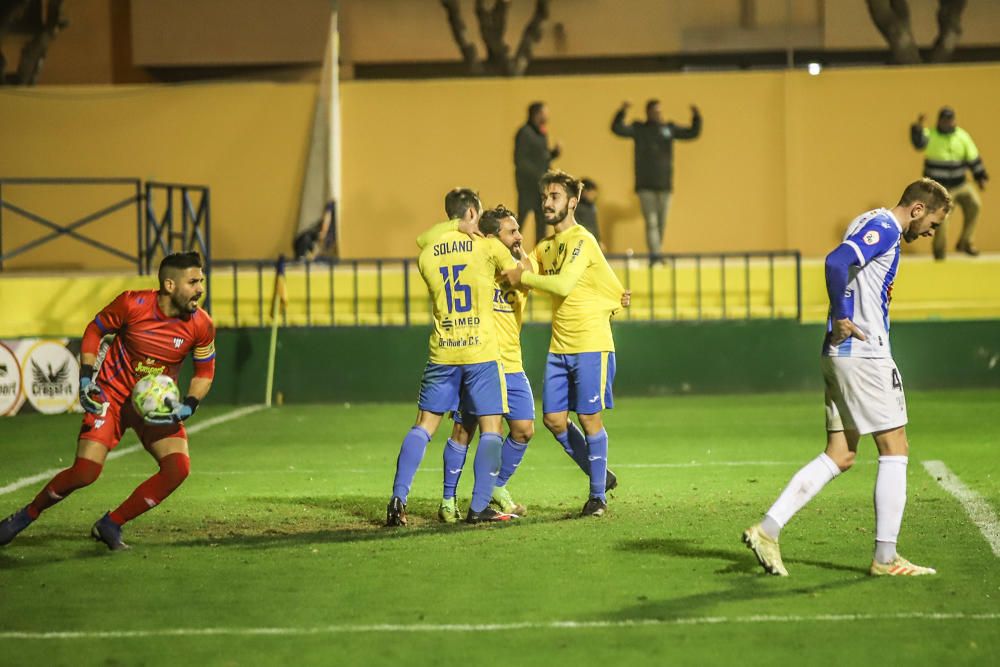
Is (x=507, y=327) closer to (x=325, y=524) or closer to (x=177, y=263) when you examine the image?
(x=325, y=524)

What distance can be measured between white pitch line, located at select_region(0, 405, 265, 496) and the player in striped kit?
6164 millimetres

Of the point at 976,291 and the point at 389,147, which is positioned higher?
the point at 389,147

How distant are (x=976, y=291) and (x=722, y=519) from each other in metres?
11.3

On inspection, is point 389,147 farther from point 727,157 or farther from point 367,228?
point 727,157

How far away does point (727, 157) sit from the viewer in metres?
25.5

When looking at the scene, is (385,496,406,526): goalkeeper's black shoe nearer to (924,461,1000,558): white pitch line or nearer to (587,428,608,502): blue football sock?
(587,428,608,502): blue football sock

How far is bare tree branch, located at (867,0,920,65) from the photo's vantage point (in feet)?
96.3

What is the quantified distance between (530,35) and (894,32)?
21.4 ft

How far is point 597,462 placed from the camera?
407 inches

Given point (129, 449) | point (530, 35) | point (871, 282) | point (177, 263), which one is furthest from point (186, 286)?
point (530, 35)

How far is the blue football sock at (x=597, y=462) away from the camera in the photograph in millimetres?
10336

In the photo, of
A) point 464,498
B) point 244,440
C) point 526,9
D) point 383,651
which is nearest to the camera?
point 383,651

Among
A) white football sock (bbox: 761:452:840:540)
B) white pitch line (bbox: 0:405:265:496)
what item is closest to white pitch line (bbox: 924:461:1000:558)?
white football sock (bbox: 761:452:840:540)

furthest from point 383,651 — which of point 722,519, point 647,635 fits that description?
point 722,519
